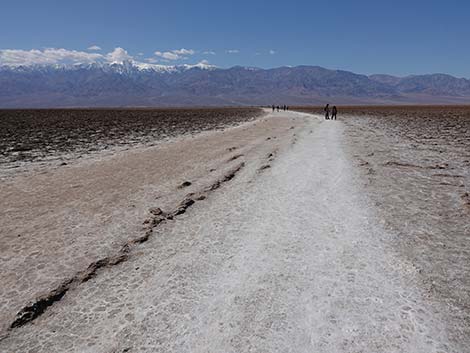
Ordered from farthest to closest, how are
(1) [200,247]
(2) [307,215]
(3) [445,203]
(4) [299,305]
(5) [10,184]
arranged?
(5) [10,184], (3) [445,203], (2) [307,215], (1) [200,247], (4) [299,305]

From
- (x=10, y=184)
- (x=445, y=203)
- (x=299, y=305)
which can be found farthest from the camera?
(x=10, y=184)

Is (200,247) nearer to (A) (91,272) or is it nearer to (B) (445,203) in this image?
(A) (91,272)

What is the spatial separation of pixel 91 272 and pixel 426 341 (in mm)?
4914

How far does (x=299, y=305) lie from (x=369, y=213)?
3.99 meters

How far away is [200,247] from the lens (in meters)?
6.27

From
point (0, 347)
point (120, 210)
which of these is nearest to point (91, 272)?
point (0, 347)

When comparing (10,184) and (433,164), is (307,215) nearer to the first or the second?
(433,164)

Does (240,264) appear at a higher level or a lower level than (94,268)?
higher

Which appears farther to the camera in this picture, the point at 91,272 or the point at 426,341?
the point at 91,272

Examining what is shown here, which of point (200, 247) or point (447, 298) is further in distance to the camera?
point (200, 247)

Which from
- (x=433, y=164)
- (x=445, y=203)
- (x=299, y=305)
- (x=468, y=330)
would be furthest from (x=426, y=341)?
(x=433, y=164)

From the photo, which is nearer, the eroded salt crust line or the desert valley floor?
the desert valley floor

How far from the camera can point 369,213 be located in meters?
7.57

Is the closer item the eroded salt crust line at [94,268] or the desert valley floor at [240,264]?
the desert valley floor at [240,264]
